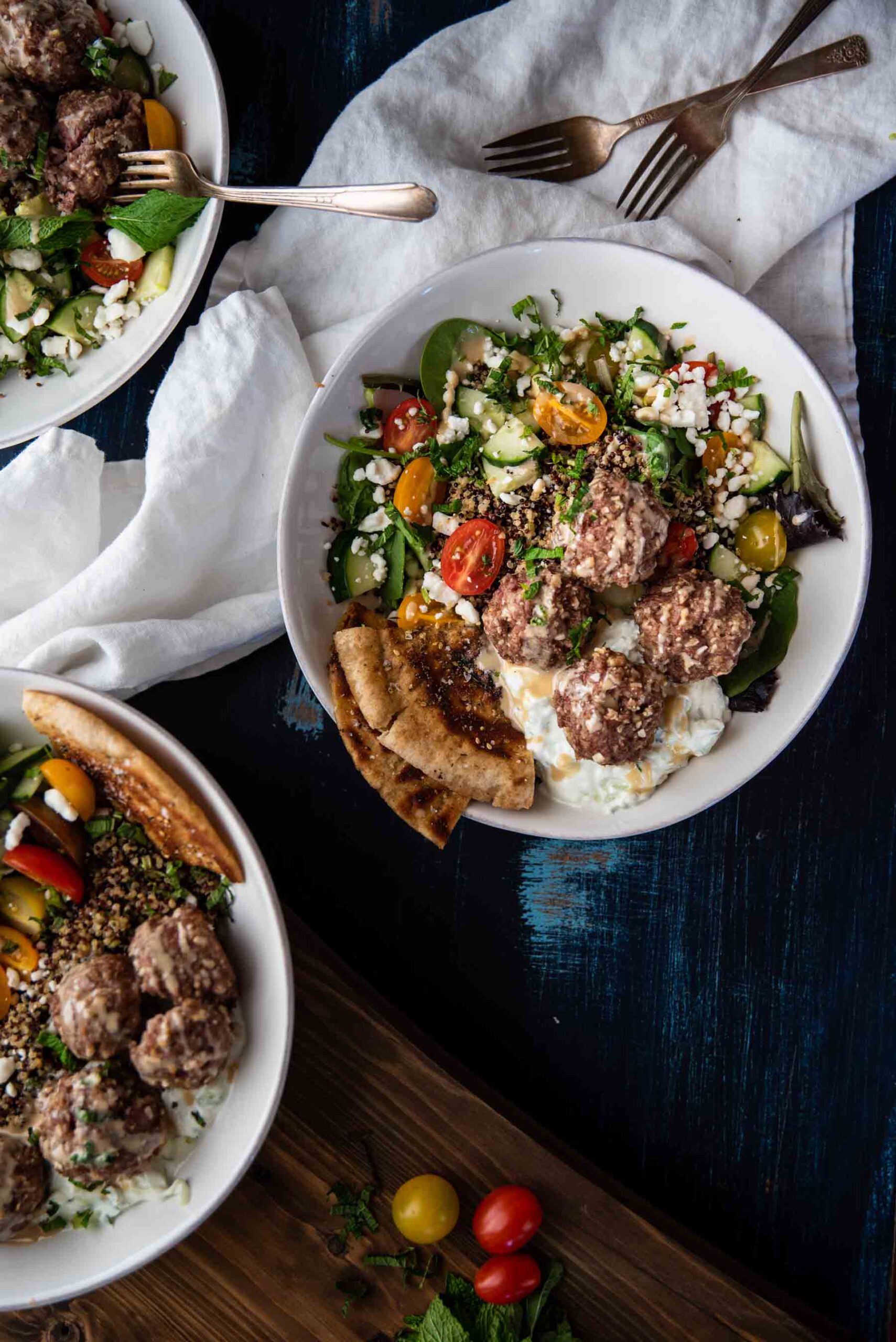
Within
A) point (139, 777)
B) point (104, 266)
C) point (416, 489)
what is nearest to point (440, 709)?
point (416, 489)

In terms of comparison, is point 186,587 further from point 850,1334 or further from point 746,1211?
point 850,1334

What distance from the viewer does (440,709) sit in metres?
3.33

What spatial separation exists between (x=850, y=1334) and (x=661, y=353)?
344 cm

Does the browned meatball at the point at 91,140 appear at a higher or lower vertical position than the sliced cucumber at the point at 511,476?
higher

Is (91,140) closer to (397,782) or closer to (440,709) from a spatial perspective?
(440,709)

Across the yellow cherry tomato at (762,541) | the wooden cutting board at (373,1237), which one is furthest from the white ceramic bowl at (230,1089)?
the yellow cherry tomato at (762,541)

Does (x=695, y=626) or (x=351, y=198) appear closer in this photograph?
(x=695, y=626)

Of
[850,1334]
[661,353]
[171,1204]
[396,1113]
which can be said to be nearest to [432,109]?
[661,353]

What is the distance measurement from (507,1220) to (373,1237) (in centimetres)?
49

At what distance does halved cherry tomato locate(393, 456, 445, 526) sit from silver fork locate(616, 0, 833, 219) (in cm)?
122

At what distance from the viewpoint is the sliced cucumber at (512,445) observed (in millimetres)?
3229

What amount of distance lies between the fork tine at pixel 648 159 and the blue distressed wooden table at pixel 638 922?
0.85 m

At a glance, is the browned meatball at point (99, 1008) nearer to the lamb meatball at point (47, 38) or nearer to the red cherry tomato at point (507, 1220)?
the red cherry tomato at point (507, 1220)

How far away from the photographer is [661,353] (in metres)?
3.28
